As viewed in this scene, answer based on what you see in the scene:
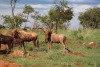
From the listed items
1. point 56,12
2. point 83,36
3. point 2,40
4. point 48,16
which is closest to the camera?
point 2,40

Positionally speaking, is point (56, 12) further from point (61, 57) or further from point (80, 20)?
point (61, 57)

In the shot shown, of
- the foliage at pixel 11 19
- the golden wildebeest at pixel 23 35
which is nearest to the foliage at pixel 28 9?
the foliage at pixel 11 19

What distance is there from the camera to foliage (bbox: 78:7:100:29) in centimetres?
6538

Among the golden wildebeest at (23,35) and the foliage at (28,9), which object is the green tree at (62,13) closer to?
the foliage at (28,9)

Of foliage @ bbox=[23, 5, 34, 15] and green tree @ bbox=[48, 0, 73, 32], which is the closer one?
green tree @ bbox=[48, 0, 73, 32]

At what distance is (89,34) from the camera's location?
30.8m

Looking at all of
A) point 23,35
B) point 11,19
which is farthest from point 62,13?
point 23,35

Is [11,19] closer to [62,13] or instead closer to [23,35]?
[62,13]

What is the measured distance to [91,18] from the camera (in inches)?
2598

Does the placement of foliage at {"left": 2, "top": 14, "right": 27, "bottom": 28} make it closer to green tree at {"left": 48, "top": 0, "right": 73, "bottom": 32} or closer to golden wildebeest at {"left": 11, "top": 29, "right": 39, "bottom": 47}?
green tree at {"left": 48, "top": 0, "right": 73, "bottom": 32}

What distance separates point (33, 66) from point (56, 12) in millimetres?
36248

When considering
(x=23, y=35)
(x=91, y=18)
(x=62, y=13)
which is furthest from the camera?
(x=91, y=18)

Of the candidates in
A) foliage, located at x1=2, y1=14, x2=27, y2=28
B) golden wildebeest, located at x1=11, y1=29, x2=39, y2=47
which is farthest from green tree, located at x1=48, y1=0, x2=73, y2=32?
golden wildebeest, located at x1=11, y1=29, x2=39, y2=47

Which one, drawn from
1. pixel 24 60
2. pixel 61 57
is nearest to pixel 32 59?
pixel 24 60
